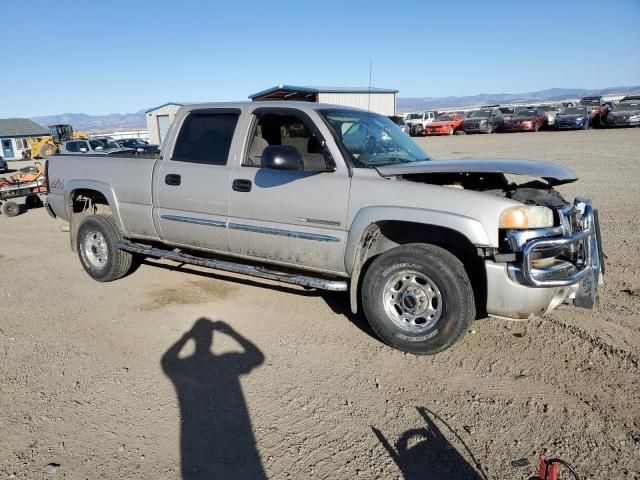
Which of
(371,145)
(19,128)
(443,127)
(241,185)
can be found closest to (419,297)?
(371,145)

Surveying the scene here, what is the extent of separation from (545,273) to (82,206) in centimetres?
534

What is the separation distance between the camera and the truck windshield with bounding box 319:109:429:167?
4359 mm

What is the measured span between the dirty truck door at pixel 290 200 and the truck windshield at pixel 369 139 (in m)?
0.19

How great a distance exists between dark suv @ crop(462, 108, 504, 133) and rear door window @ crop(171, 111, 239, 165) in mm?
34176

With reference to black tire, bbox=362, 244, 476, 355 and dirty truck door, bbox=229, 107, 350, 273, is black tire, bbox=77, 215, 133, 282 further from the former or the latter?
black tire, bbox=362, 244, 476, 355

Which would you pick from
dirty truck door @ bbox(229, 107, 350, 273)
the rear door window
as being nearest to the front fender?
dirty truck door @ bbox(229, 107, 350, 273)

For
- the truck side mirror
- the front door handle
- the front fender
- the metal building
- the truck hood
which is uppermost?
the metal building

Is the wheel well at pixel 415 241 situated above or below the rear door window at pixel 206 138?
below

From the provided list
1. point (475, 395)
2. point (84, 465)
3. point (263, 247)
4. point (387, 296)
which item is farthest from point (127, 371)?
point (475, 395)

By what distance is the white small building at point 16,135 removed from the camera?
1864 inches

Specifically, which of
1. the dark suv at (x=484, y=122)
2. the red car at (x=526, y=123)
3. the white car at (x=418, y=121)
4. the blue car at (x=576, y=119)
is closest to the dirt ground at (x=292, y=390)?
the blue car at (x=576, y=119)

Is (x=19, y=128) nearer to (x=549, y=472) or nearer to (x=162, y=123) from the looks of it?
(x=162, y=123)

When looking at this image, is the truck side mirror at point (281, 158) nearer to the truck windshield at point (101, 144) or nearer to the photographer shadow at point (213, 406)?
the photographer shadow at point (213, 406)

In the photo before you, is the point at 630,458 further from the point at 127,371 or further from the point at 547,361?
the point at 127,371
